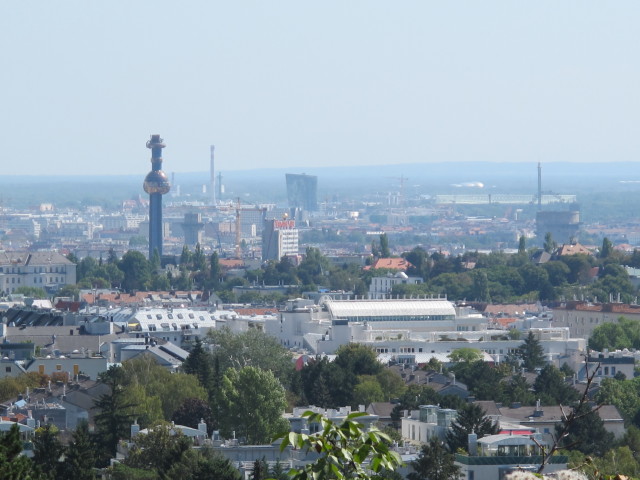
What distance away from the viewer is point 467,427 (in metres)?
39.4

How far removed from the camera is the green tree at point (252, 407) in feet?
139

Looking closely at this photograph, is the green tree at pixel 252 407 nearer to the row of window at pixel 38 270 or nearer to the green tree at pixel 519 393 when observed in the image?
the green tree at pixel 519 393

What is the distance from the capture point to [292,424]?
141ft

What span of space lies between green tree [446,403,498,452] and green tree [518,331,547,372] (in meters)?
23.5

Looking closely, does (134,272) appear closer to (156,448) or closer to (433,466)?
(156,448)

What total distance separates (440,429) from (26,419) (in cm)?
758

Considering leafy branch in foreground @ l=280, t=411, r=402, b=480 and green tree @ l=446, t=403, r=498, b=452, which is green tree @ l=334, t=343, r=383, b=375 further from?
leafy branch in foreground @ l=280, t=411, r=402, b=480

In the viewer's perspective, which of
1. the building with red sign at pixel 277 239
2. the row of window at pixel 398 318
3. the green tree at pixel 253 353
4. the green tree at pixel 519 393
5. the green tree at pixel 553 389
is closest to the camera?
the green tree at pixel 519 393

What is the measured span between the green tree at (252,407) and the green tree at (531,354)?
2055 cm

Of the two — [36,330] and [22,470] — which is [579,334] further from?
[22,470]

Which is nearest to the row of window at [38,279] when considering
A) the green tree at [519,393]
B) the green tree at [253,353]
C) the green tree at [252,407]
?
the green tree at [253,353]

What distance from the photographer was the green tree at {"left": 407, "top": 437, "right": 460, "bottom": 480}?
35094 mm

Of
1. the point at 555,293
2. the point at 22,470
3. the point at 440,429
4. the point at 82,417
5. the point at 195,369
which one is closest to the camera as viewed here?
the point at 22,470

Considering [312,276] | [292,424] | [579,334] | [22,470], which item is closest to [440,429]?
[292,424]
